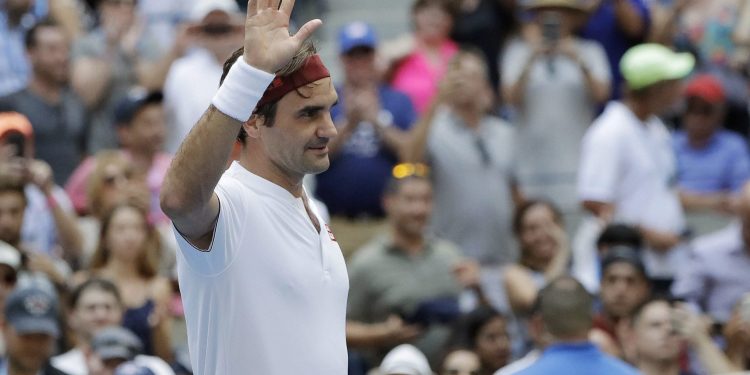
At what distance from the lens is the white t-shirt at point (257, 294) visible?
4.18 metres

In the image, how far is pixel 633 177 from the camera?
400 inches

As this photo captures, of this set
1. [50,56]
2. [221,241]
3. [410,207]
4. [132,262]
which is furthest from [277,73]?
[50,56]

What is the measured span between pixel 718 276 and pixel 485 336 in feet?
5.83

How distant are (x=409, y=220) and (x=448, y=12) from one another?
2961mm

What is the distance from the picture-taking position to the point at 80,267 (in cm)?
941

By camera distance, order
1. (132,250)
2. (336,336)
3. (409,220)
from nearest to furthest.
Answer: (336,336), (132,250), (409,220)

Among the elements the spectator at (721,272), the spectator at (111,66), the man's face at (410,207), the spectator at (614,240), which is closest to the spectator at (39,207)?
the spectator at (111,66)

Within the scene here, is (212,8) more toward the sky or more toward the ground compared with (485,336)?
more toward the sky

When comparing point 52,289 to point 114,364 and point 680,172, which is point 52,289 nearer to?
point 114,364

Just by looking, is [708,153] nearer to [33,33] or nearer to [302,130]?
[33,33]

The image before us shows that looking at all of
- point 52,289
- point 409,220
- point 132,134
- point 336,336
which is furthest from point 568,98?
point 336,336

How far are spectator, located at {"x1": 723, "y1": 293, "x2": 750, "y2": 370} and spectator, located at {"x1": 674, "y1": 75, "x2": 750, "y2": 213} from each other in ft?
8.71

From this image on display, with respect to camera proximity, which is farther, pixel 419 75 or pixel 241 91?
pixel 419 75

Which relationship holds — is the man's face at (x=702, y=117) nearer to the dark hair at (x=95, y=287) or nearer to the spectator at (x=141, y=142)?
the spectator at (x=141, y=142)
